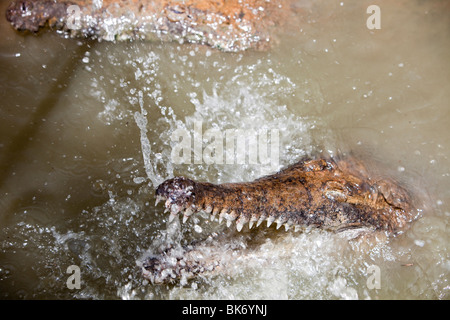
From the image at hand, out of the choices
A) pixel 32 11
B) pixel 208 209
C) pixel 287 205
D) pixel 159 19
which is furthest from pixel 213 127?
pixel 32 11

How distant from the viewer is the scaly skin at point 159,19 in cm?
367

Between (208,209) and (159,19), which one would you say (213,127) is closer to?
(159,19)

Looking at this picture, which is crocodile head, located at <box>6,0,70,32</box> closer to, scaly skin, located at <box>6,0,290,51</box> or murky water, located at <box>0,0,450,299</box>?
scaly skin, located at <box>6,0,290,51</box>

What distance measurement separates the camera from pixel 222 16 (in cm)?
381

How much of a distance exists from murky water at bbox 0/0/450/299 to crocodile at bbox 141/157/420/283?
15 centimetres

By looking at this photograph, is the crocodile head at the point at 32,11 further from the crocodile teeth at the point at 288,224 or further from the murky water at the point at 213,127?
the crocodile teeth at the point at 288,224

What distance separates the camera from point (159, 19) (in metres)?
3.76

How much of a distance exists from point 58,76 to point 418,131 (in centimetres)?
345

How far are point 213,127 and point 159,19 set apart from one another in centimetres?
112

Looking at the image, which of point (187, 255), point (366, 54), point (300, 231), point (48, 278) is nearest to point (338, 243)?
point (300, 231)

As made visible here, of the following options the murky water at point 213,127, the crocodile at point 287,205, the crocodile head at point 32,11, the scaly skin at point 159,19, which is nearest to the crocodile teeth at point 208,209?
the crocodile at point 287,205

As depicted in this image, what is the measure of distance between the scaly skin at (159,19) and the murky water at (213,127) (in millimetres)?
110

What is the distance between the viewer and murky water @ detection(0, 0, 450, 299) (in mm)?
3184

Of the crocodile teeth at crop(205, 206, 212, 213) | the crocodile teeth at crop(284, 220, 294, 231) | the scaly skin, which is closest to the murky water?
the scaly skin
